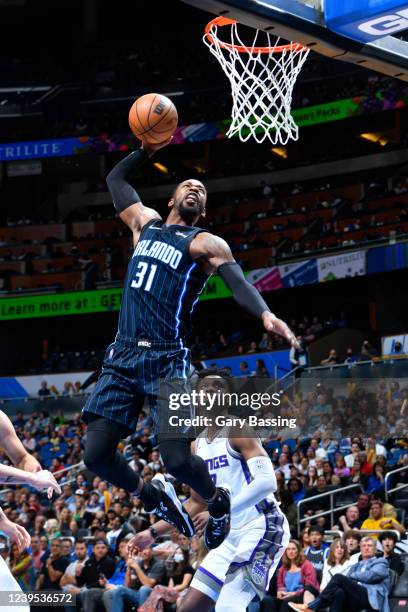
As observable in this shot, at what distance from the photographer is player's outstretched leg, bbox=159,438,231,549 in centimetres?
566

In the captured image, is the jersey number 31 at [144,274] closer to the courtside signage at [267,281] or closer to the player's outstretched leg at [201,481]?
the player's outstretched leg at [201,481]

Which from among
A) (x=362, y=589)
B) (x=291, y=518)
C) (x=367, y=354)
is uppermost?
(x=367, y=354)

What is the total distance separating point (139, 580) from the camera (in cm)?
1130

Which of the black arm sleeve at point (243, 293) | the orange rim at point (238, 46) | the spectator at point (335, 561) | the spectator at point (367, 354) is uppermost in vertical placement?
the orange rim at point (238, 46)

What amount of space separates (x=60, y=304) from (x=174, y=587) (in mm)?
19395

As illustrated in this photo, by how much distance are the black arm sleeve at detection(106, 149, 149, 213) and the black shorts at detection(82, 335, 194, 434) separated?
3.30 ft

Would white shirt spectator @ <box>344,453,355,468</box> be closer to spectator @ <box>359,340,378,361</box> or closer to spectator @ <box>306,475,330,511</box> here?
spectator @ <box>306,475,330,511</box>

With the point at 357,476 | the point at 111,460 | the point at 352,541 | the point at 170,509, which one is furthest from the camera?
the point at 357,476

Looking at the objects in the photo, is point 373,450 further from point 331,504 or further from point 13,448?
point 13,448

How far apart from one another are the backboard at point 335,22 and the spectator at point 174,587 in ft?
20.8

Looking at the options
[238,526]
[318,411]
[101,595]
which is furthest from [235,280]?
[318,411]

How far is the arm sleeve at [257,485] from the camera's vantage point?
684 cm

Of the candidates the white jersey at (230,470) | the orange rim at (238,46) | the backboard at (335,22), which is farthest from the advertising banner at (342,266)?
the backboard at (335,22)

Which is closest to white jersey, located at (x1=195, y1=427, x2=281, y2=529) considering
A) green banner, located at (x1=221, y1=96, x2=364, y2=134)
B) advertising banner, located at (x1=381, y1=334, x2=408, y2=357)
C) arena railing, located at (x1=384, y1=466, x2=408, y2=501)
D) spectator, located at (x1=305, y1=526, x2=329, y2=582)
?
spectator, located at (x1=305, y1=526, x2=329, y2=582)
